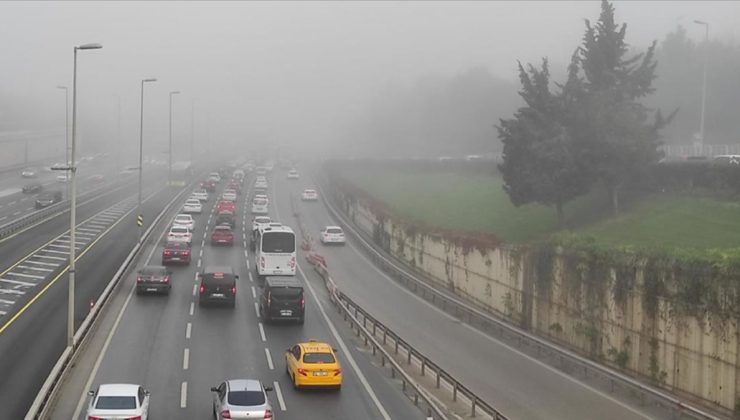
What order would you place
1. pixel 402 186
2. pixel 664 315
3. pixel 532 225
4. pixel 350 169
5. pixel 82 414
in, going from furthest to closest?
pixel 350 169, pixel 402 186, pixel 532 225, pixel 664 315, pixel 82 414

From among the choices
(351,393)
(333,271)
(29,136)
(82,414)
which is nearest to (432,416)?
(351,393)

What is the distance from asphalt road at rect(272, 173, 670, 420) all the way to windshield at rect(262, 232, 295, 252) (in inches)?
181

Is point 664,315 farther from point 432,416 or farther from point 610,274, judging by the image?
point 432,416

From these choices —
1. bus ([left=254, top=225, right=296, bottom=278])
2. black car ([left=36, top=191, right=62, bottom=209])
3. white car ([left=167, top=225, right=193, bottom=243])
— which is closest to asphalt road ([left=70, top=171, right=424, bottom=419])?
bus ([left=254, top=225, right=296, bottom=278])

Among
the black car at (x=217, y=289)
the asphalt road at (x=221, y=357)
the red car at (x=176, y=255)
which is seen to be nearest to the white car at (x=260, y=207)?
the red car at (x=176, y=255)

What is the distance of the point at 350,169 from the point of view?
130625 millimetres

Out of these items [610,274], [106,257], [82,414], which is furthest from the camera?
[106,257]

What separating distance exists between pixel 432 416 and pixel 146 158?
168 metres

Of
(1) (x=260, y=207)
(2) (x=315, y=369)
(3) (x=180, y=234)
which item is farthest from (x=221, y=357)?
(1) (x=260, y=207)

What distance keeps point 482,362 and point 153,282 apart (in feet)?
58.8

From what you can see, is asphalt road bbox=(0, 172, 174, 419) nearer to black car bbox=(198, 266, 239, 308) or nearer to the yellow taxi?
black car bbox=(198, 266, 239, 308)

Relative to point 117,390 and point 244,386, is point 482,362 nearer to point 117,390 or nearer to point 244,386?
point 244,386

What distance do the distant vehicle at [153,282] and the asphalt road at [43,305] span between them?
227 centimetres

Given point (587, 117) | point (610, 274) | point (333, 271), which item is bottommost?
point (333, 271)
